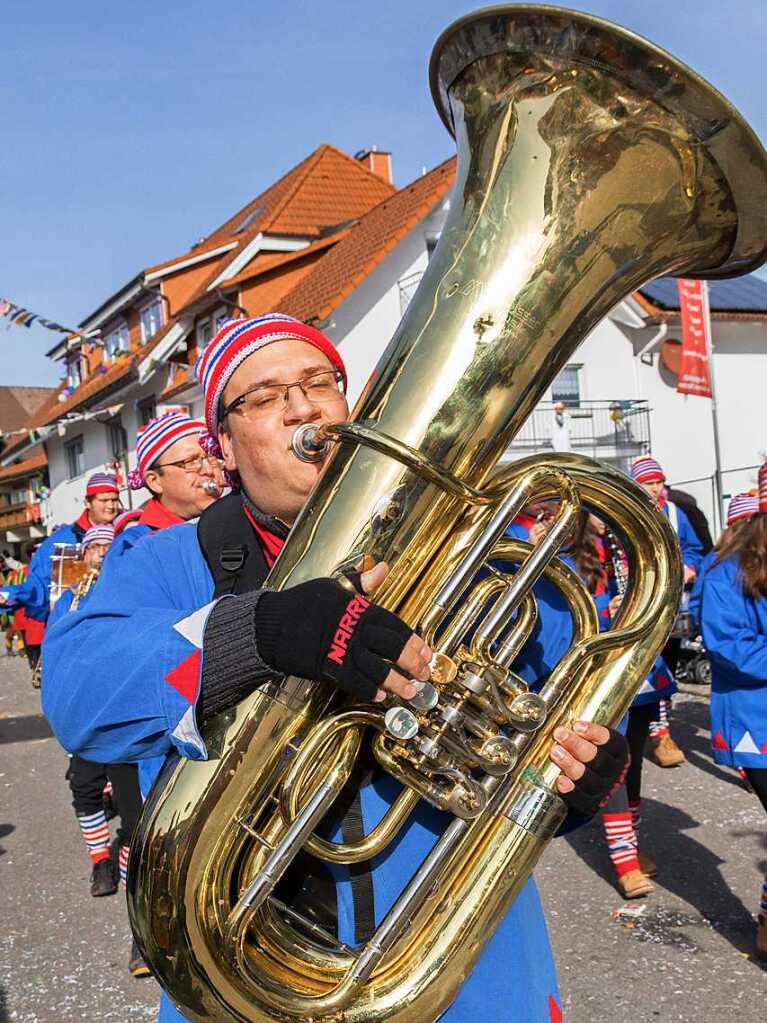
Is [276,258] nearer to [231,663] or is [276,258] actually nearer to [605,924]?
[605,924]

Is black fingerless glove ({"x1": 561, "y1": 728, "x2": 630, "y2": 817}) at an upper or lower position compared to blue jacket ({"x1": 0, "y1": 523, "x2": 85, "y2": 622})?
upper

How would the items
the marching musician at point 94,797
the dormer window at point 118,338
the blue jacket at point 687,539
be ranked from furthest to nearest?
1. the dormer window at point 118,338
2. the blue jacket at point 687,539
3. the marching musician at point 94,797

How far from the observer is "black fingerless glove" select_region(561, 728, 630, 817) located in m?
1.65

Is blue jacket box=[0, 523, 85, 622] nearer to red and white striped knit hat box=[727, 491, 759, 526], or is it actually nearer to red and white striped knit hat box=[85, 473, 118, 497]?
red and white striped knit hat box=[85, 473, 118, 497]

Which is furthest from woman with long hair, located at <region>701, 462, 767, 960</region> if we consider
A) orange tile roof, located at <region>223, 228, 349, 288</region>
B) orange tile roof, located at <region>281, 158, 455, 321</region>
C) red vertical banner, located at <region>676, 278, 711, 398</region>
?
orange tile roof, located at <region>223, 228, 349, 288</region>

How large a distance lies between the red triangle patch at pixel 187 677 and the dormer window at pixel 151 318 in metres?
24.3

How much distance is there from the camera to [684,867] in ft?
15.8

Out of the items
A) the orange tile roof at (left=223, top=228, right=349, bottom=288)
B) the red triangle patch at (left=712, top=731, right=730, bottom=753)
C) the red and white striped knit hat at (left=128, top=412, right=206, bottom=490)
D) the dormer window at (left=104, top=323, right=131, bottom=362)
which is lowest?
the red triangle patch at (left=712, top=731, right=730, bottom=753)

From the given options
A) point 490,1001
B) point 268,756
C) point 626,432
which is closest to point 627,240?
point 268,756

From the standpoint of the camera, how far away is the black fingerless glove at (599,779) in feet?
5.40

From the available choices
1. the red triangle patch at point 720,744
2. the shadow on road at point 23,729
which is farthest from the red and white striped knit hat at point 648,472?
the shadow on road at point 23,729

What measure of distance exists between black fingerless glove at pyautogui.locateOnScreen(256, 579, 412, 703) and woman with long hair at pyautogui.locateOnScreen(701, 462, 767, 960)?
275 cm

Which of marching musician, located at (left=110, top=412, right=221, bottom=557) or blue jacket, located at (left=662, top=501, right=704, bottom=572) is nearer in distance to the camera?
marching musician, located at (left=110, top=412, right=221, bottom=557)

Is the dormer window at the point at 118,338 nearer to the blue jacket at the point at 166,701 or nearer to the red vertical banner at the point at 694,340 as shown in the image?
the red vertical banner at the point at 694,340
